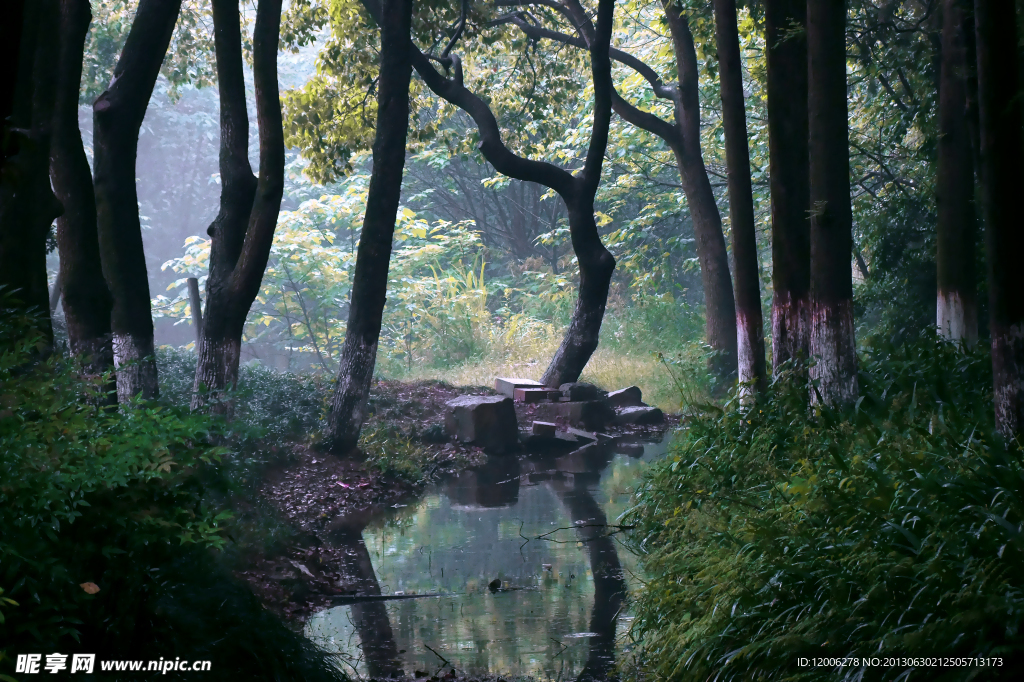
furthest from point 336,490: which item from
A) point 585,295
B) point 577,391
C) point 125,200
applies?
point 585,295

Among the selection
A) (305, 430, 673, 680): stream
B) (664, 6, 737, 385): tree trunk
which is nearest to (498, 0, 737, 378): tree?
(664, 6, 737, 385): tree trunk

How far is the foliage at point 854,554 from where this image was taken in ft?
12.1

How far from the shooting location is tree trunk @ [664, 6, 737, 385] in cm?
1812

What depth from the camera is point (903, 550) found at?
13.9 feet

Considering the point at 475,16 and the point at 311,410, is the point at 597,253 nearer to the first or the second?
the point at 475,16

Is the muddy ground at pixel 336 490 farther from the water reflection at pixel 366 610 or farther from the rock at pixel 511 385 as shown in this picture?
the rock at pixel 511 385

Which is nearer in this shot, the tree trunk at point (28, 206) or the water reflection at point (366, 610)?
the water reflection at point (366, 610)

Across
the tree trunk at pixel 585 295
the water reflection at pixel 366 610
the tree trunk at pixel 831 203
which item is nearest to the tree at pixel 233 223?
the water reflection at pixel 366 610

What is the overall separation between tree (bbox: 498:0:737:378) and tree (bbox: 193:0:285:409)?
8767 millimetres

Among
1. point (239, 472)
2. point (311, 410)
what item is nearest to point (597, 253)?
point (311, 410)

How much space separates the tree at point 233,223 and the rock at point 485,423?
432 centimetres

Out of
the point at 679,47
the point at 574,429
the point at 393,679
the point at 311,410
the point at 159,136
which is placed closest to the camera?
the point at 393,679

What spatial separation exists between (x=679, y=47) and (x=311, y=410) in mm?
10715

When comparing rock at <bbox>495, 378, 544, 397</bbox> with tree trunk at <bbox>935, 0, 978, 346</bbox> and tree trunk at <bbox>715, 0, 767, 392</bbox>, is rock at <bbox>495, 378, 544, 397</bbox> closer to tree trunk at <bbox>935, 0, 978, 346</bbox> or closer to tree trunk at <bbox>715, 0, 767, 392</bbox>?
tree trunk at <bbox>715, 0, 767, 392</bbox>
